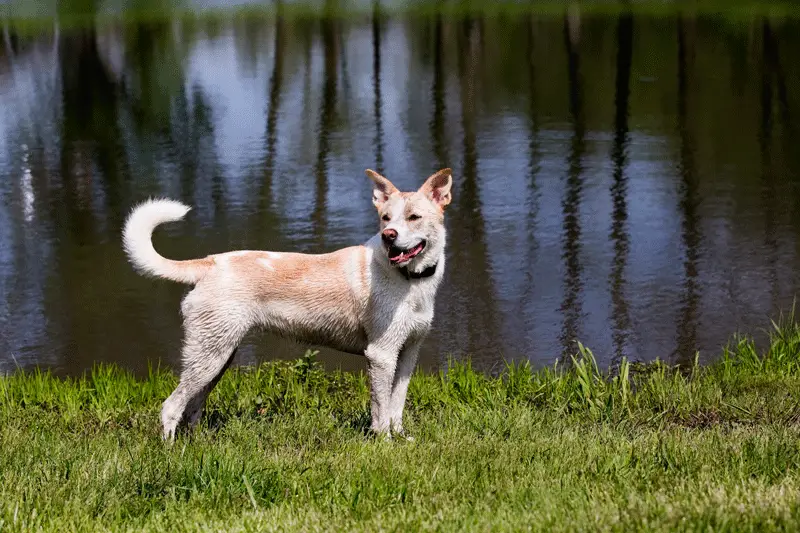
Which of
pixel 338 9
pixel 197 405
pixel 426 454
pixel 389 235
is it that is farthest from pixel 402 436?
pixel 338 9

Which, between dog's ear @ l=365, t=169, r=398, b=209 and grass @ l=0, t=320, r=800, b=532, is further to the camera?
dog's ear @ l=365, t=169, r=398, b=209

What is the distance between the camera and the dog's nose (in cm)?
619

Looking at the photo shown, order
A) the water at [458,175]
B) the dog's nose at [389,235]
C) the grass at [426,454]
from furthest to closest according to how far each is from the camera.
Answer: the water at [458,175] → the dog's nose at [389,235] → the grass at [426,454]

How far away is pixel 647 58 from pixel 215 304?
24100 millimetres

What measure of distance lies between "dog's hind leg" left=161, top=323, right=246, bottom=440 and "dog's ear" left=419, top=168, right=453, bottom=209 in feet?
4.58

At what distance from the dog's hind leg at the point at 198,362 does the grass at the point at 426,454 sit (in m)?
0.20

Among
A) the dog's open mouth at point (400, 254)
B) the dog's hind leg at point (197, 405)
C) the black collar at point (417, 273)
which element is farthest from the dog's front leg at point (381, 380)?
the dog's hind leg at point (197, 405)

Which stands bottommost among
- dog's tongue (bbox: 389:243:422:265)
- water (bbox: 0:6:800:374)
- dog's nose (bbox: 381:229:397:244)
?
water (bbox: 0:6:800:374)

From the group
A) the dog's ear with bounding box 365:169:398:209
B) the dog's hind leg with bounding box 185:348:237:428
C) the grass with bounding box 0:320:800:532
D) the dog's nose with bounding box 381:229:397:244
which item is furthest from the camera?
the dog's hind leg with bounding box 185:348:237:428

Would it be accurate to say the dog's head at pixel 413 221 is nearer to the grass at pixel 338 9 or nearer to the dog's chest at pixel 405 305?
the dog's chest at pixel 405 305

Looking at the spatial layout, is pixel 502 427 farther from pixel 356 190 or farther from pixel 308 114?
pixel 308 114

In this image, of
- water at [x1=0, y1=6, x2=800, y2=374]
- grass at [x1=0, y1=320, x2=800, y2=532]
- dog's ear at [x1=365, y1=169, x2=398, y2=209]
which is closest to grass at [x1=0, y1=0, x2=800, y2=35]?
water at [x1=0, y1=6, x2=800, y2=374]

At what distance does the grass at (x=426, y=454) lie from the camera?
4766 mm

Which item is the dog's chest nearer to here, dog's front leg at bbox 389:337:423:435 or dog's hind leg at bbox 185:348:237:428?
dog's front leg at bbox 389:337:423:435
